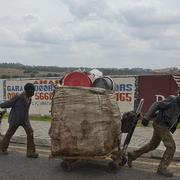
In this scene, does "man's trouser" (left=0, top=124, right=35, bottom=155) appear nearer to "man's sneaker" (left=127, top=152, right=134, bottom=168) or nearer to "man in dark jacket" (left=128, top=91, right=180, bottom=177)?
"man's sneaker" (left=127, top=152, right=134, bottom=168)

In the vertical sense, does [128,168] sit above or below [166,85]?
below

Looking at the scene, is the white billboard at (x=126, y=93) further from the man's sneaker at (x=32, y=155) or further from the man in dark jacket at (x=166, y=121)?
the man in dark jacket at (x=166, y=121)

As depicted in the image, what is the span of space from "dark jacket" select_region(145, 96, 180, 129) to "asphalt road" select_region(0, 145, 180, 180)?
0.88 meters

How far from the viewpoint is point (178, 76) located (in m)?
15.7

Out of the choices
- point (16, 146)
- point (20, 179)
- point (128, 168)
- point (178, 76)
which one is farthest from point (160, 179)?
point (178, 76)

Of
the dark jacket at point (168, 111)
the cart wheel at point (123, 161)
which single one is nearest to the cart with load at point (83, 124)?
the cart wheel at point (123, 161)

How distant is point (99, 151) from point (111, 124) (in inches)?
20.0

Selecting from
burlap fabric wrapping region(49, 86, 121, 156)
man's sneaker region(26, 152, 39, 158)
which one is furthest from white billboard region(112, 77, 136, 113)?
burlap fabric wrapping region(49, 86, 121, 156)

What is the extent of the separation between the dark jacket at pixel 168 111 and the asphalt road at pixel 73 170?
88 centimetres

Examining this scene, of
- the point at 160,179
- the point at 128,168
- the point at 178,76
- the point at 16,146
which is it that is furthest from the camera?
the point at 178,76

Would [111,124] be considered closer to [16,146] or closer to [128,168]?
[128,168]

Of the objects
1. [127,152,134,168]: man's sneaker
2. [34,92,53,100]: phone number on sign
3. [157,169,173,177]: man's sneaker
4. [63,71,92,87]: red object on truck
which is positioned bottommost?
[157,169,173,177]: man's sneaker

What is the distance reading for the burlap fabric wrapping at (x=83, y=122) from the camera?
27.2ft

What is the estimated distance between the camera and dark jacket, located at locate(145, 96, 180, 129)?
828cm
